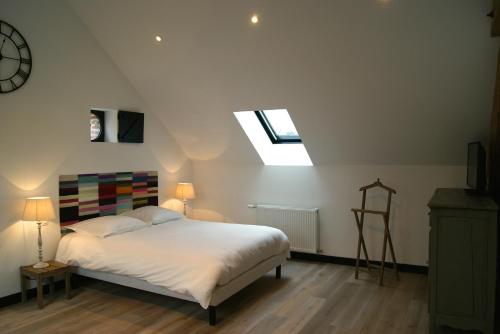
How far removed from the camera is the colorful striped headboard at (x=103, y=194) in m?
4.10

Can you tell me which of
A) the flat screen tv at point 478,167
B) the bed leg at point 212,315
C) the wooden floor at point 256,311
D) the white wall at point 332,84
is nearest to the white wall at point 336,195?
the white wall at point 332,84

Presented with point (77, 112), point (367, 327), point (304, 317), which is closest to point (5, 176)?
point (77, 112)

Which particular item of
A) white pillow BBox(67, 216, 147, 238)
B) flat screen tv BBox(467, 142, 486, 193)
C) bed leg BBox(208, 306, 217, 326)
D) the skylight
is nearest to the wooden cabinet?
flat screen tv BBox(467, 142, 486, 193)

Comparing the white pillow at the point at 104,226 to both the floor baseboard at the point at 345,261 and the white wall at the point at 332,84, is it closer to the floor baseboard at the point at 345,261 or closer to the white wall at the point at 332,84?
the white wall at the point at 332,84

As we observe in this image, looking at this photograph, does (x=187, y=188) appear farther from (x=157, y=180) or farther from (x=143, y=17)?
(x=143, y=17)

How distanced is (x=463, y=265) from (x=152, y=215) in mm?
3210

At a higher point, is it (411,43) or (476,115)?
(411,43)

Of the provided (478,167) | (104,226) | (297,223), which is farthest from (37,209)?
(478,167)

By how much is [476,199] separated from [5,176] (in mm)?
4008

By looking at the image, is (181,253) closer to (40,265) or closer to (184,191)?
(40,265)

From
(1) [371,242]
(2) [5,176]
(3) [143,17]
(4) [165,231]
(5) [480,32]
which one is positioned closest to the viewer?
(5) [480,32]

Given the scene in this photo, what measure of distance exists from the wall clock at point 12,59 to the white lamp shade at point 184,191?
92.4 inches

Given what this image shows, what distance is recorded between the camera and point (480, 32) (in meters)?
2.98

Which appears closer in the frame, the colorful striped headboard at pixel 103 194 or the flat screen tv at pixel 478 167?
the flat screen tv at pixel 478 167
